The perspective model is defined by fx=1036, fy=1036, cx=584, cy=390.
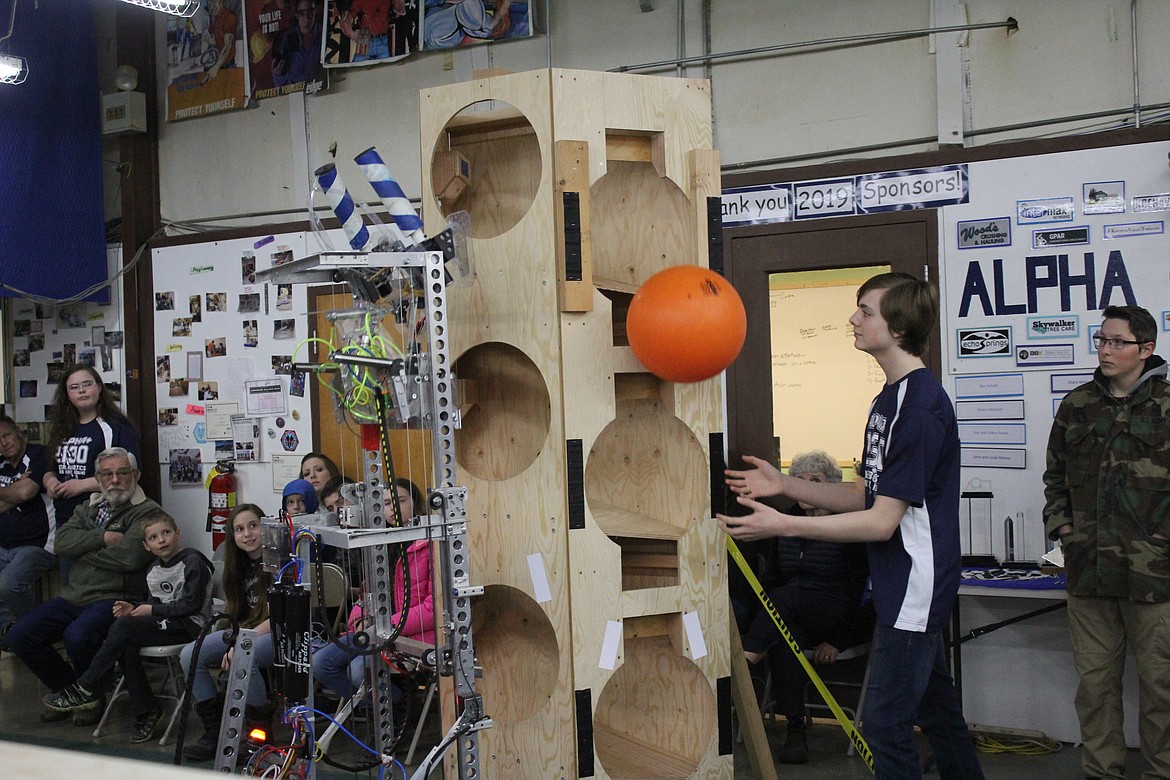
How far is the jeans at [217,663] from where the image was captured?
4.54m

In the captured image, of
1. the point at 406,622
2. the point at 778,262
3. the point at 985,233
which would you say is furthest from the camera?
the point at 778,262

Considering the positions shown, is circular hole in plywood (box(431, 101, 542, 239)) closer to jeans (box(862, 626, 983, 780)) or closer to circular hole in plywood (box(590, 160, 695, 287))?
circular hole in plywood (box(590, 160, 695, 287))

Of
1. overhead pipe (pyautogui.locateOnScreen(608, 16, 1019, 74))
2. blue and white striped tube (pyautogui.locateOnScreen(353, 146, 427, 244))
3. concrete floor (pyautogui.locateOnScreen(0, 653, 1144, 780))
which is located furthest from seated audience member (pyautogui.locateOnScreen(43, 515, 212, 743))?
overhead pipe (pyautogui.locateOnScreen(608, 16, 1019, 74))

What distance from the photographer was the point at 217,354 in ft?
20.8

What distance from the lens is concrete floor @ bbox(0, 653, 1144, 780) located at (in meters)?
4.10

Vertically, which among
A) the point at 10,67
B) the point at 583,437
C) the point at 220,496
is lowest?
the point at 220,496

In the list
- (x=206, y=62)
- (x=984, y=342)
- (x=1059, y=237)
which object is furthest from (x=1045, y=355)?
(x=206, y=62)

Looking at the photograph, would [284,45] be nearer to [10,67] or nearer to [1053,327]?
[10,67]

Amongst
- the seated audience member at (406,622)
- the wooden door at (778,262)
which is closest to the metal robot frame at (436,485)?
the seated audience member at (406,622)

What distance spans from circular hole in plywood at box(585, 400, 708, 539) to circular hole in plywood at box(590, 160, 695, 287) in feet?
1.60

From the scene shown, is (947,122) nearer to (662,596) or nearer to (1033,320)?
(1033,320)

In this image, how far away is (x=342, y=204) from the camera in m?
2.70

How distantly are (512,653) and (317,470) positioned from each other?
88.9 inches

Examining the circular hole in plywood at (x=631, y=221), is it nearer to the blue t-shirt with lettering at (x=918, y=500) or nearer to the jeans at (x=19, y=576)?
the blue t-shirt with lettering at (x=918, y=500)
